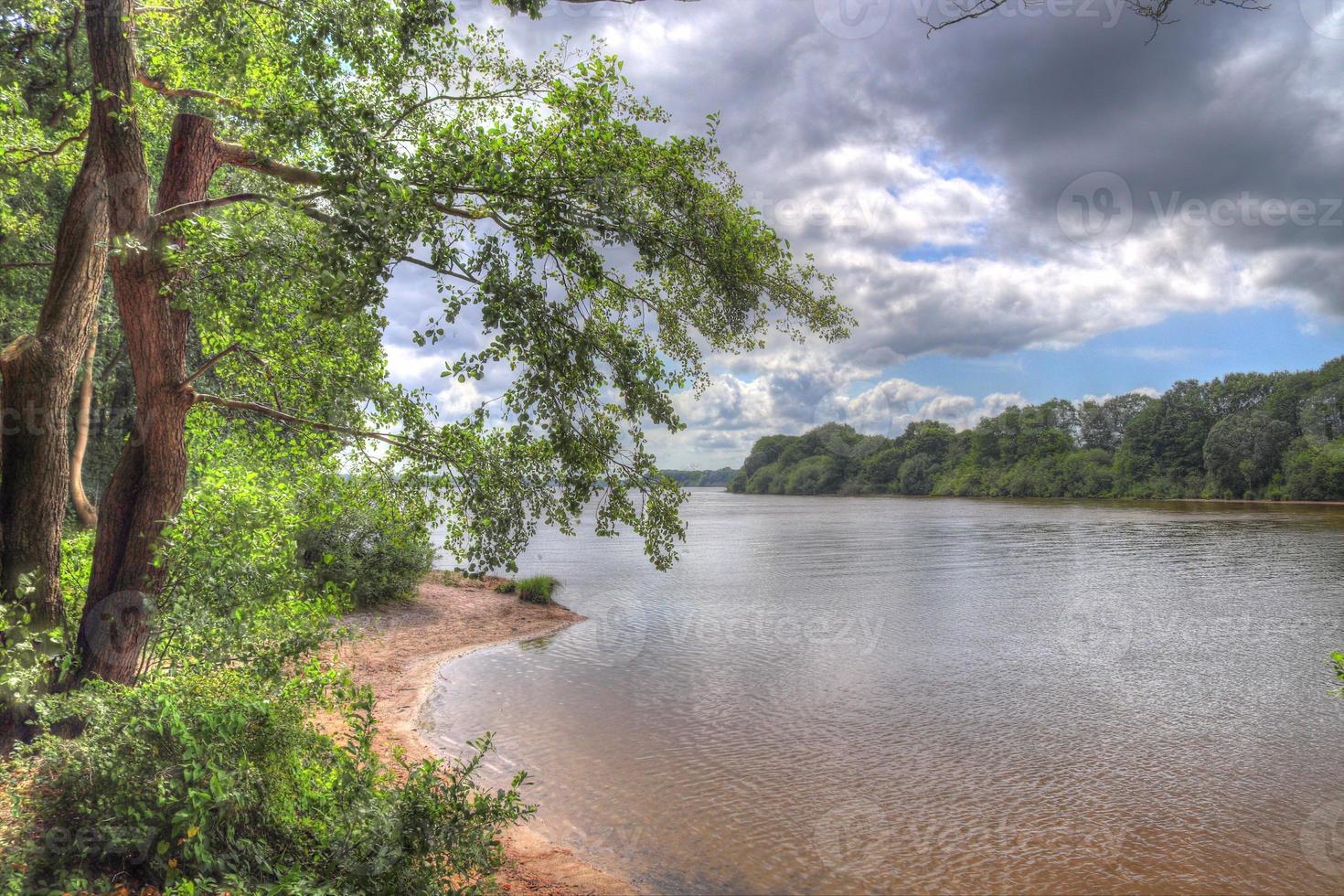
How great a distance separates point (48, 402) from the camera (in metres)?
6.85

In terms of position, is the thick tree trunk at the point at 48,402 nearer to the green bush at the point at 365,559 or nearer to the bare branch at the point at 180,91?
the bare branch at the point at 180,91

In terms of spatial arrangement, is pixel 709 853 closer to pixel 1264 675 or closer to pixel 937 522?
pixel 1264 675

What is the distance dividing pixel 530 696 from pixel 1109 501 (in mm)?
89032

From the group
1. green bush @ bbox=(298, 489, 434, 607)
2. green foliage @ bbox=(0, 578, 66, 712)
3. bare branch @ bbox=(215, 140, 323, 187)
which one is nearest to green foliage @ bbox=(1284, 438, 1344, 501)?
green bush @ bbox=(298, 489, 434, 607)

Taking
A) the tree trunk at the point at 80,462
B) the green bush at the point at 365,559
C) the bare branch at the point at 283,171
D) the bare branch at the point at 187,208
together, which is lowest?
the green bush at the point at 365,559

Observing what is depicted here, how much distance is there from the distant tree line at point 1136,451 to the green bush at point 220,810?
89.5 meters

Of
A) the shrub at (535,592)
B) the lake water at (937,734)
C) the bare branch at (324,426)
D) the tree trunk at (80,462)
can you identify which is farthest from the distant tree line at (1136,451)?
the tree trunk at (80,462)

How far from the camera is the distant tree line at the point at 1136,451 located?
248 feet

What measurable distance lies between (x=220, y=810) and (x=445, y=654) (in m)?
11.6

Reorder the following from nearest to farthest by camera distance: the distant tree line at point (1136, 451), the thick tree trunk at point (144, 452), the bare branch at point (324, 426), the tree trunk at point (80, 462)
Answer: the thick tree trunk at point (144, 452), the bare branch at point (324, 426), the tree trunk at point (80, 462), the distant tree line at point (1136, 451)

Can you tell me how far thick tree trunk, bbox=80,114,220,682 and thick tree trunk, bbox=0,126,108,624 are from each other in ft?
1.38

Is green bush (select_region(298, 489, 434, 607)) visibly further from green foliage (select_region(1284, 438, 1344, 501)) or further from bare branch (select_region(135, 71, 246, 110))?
green foliage (select_region(1284, 438, 1344, 501))

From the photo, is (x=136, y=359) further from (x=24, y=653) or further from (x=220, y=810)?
(x=220, y=810)

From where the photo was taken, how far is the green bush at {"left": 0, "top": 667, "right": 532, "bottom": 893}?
412 centimetres
